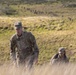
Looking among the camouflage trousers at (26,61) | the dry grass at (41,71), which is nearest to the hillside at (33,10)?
the camouflage trousers at (26,61)

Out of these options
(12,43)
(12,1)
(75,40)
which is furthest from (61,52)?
(12,1)

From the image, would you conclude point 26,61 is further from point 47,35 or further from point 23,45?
point 47,35

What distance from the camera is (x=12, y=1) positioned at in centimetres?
5488

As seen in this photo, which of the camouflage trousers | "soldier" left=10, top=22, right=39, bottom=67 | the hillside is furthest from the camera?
the hillside

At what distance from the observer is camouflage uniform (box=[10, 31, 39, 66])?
24.1 ft

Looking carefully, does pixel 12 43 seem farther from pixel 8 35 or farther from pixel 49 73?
pixel 8 35

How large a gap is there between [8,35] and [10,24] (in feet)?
5.23

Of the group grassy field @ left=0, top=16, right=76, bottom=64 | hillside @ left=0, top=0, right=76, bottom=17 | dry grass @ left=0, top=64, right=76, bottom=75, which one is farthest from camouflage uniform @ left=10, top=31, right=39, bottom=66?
hillside @ left=0, top=0, right=76, bottom=17

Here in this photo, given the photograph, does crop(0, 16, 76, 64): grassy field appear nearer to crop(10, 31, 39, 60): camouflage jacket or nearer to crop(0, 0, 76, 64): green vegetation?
crop(0, 0, 76, 64): green vegetation

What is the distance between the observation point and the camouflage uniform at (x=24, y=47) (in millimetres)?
7355

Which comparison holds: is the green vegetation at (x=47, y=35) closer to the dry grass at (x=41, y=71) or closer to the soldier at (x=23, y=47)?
the soldier at (x=23, y=47)

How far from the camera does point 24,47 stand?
748 centimetres

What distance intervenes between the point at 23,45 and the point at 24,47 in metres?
0.04

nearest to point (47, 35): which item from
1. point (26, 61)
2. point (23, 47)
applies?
point (23, 47)
